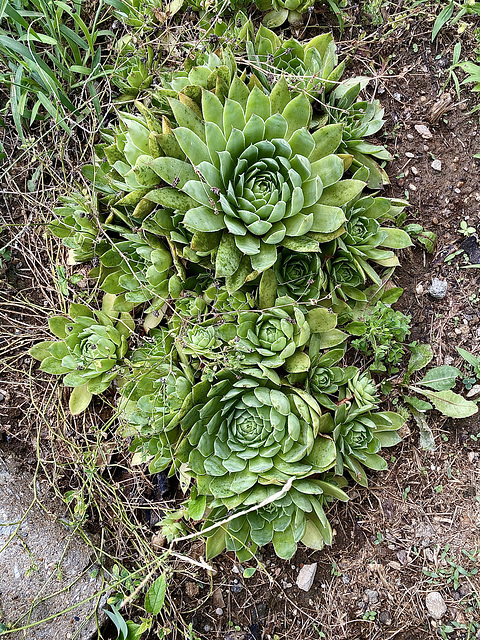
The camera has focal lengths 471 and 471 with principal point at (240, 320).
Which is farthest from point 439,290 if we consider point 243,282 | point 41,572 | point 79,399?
point 41,572

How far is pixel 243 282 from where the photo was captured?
83.3 inches

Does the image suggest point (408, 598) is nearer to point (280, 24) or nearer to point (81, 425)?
point (81, 425)

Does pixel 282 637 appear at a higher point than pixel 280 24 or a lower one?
lower

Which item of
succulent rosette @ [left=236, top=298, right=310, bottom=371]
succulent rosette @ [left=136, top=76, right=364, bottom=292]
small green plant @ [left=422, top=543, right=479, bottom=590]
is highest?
succulent rosette @ [left=136, top=76, right=364, bottom=292]

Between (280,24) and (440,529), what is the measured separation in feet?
9.21

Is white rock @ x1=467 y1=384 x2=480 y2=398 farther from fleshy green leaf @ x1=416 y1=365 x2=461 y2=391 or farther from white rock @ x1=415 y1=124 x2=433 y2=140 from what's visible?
white rock @ x1=415 y1=124 x2=433 y2=140

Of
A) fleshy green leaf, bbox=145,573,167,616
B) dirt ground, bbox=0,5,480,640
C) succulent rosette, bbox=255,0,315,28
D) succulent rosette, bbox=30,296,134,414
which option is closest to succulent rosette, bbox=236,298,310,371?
succulent rosette, bbox=30,296,134,414

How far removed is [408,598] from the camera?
7.88ft

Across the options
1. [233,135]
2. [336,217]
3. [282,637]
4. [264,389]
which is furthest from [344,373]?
[282,637]

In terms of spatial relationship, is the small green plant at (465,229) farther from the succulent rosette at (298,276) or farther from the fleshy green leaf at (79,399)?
the fleshy green leaf at (79,399)

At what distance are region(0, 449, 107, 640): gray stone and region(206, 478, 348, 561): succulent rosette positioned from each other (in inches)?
29.6

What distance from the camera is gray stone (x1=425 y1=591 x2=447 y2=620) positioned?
7.72 feet

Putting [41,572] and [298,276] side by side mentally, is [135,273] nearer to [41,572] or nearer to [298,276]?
[298,276]

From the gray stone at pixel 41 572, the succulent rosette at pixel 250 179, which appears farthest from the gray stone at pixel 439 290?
the gray stone at pixel 41 572
